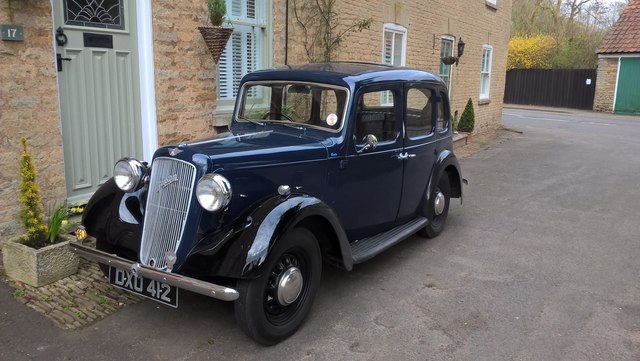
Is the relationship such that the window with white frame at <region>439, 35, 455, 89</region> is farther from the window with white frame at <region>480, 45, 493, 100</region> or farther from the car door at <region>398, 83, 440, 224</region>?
the car door at <region>398, 83, 440, 224</region>

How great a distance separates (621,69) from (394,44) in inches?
734

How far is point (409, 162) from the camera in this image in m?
4.91

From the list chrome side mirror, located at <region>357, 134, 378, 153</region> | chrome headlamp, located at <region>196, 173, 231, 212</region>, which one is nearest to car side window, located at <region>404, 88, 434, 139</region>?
chrome side mirror, located at <region>357, 134, 378, 153</region>

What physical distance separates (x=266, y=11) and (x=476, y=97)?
937 cm

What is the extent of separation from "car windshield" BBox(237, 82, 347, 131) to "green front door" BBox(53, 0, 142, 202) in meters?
1.64

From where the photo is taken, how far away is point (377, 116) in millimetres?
4547

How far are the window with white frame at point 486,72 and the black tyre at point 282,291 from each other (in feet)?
43.2

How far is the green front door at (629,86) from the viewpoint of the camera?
23.9m

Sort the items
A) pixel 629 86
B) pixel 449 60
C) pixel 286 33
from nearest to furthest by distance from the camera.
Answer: pixel 286 33, pixel 449 60, pixel 629 86

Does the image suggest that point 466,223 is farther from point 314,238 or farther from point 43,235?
point 43,235

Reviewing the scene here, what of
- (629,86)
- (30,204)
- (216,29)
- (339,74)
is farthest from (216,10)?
(629,86)

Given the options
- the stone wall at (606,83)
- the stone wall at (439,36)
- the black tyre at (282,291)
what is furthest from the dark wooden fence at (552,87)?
the black tyre at (282,291)

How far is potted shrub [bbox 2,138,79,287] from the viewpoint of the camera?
400cm

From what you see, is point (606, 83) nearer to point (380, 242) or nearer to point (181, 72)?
point (181, 72)
